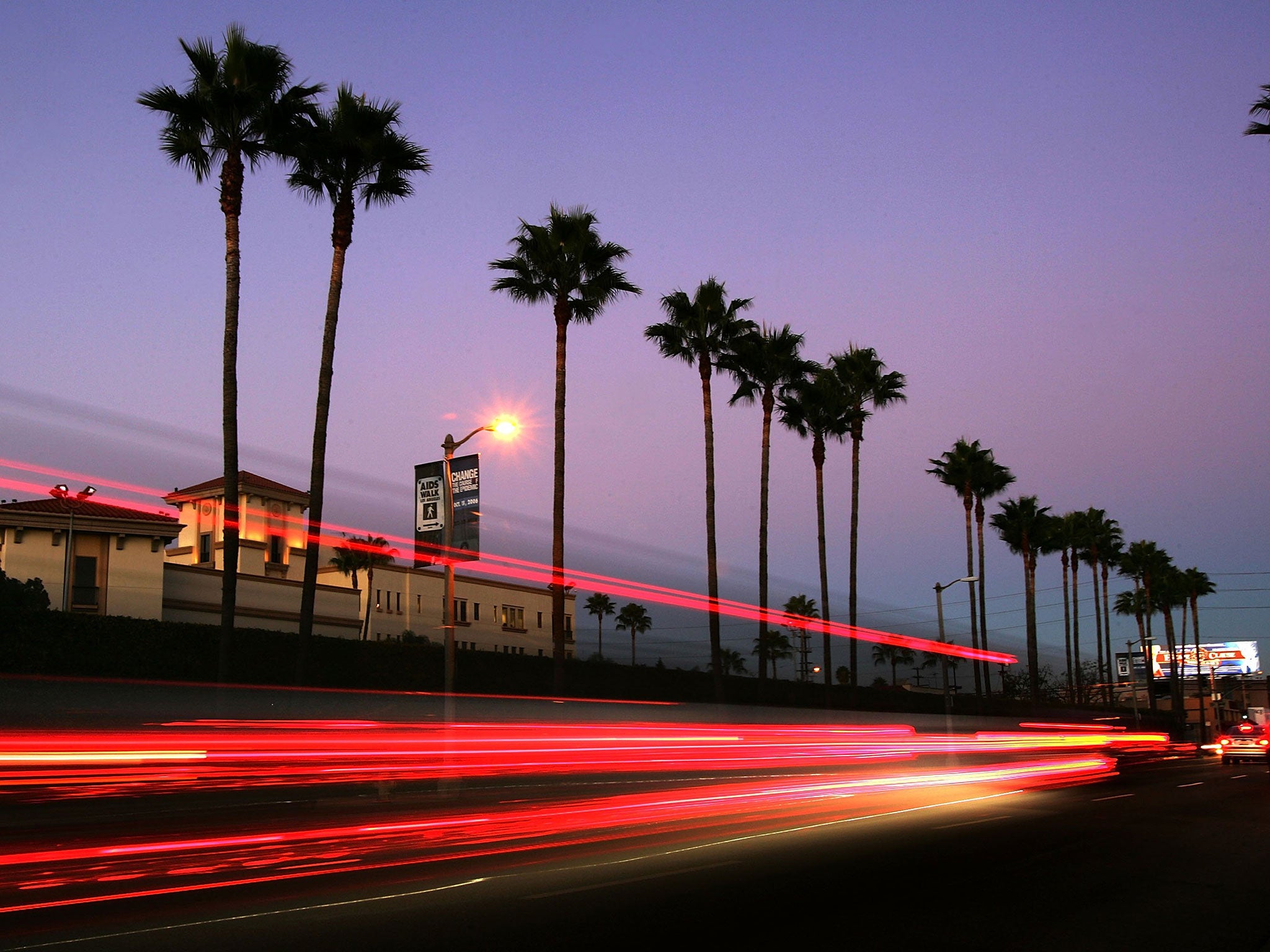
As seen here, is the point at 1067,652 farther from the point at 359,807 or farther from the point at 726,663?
the point at 359,807

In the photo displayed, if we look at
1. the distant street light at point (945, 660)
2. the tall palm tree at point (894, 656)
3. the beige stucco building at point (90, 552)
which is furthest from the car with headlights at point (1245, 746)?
the tall palm tree at point (894, 656)

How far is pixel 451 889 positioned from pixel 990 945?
4.78 meters

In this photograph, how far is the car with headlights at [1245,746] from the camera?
39.3 m

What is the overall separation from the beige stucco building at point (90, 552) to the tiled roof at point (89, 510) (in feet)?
0.11

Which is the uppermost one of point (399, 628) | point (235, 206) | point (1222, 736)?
point (235, 206)

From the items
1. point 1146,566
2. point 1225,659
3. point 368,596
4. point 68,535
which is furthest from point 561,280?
point 1225,659

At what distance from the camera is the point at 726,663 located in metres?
114

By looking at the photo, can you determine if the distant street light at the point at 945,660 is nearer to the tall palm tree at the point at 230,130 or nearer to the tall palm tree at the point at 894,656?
the tall palm tree at the point at 230,130

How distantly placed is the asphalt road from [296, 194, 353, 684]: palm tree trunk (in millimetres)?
17387

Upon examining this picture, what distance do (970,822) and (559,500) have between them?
21.9m

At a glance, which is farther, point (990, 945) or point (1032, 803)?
point (1032, 803)

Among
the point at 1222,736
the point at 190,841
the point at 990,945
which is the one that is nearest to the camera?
the point at 990,945

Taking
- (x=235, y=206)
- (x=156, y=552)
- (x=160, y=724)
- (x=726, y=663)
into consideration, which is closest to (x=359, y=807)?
(x=160, y=724)

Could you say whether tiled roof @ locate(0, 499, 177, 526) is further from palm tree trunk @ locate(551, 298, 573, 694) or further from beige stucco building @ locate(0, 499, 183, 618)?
palm tree trunk @ locate(551, 298, 573, 694)
